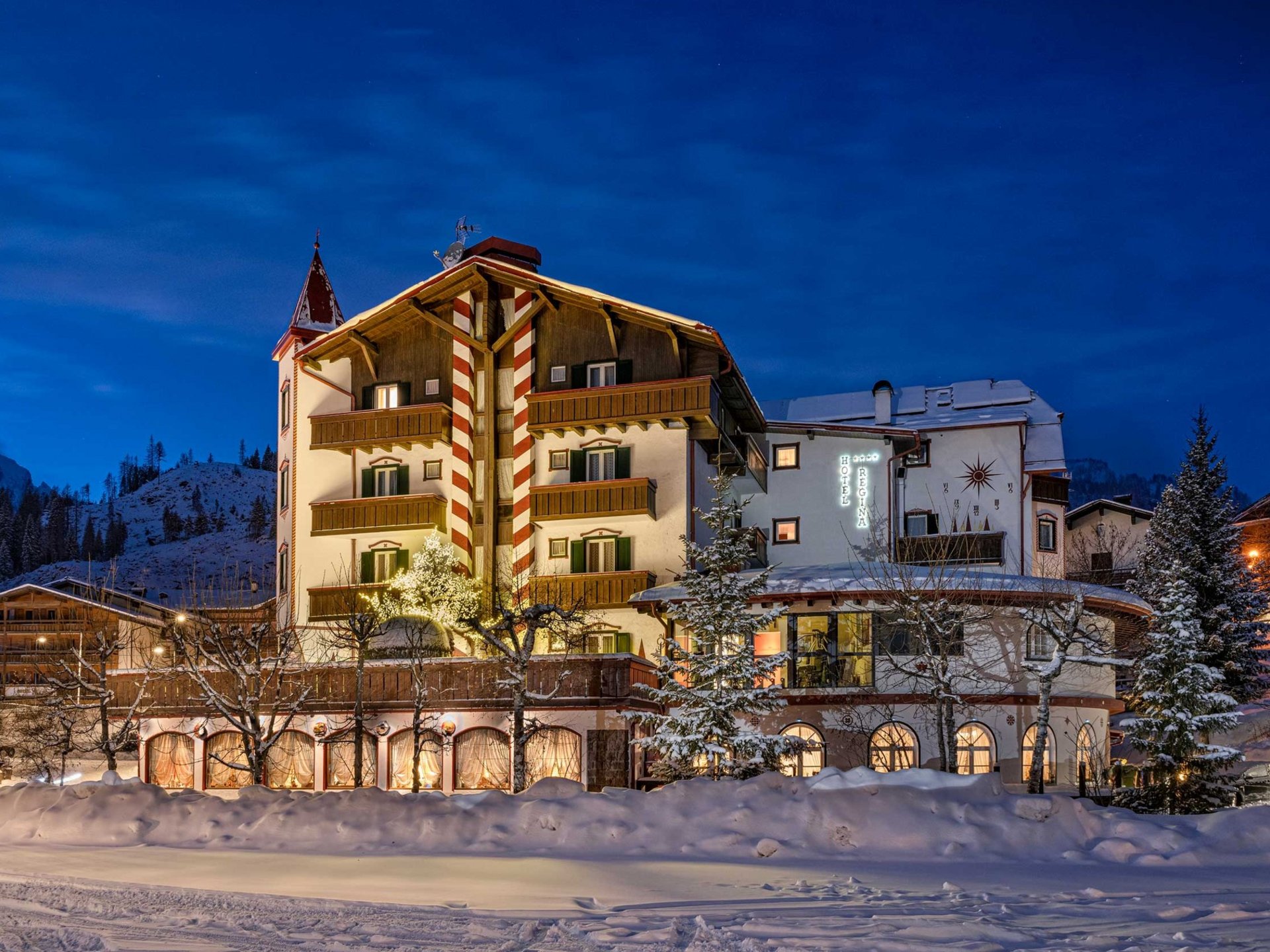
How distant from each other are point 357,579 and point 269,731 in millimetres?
14496

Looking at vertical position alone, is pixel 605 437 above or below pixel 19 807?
above

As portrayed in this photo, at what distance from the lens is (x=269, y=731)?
32625 mm

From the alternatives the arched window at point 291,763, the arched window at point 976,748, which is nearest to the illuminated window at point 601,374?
the arched window at point 291,763

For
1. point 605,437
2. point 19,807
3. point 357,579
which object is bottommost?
point 19,807

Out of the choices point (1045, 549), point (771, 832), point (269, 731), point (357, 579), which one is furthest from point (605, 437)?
point (771, 832)

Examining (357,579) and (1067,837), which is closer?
(1067,837)

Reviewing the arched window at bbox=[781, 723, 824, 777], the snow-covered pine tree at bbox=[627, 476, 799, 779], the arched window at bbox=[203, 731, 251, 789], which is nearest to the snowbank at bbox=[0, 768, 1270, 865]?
the snow-covered pine tree at bbox=[627, 476, 799, 779]

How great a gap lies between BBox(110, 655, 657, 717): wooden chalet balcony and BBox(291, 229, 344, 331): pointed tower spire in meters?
18.9

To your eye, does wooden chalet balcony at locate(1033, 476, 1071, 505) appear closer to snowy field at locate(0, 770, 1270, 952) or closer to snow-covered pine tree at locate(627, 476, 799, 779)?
snow-covered pine tree at locate(627, 476, 799, 779)

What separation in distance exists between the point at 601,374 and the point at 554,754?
15170 millimetres

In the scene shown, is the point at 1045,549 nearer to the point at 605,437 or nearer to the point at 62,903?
the point at 605,437

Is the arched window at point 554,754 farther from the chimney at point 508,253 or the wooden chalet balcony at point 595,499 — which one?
the chimney at point 508,253

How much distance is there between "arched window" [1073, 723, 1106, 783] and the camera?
123 ft

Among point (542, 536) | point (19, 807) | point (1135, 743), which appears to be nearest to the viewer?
point (19, 807)
